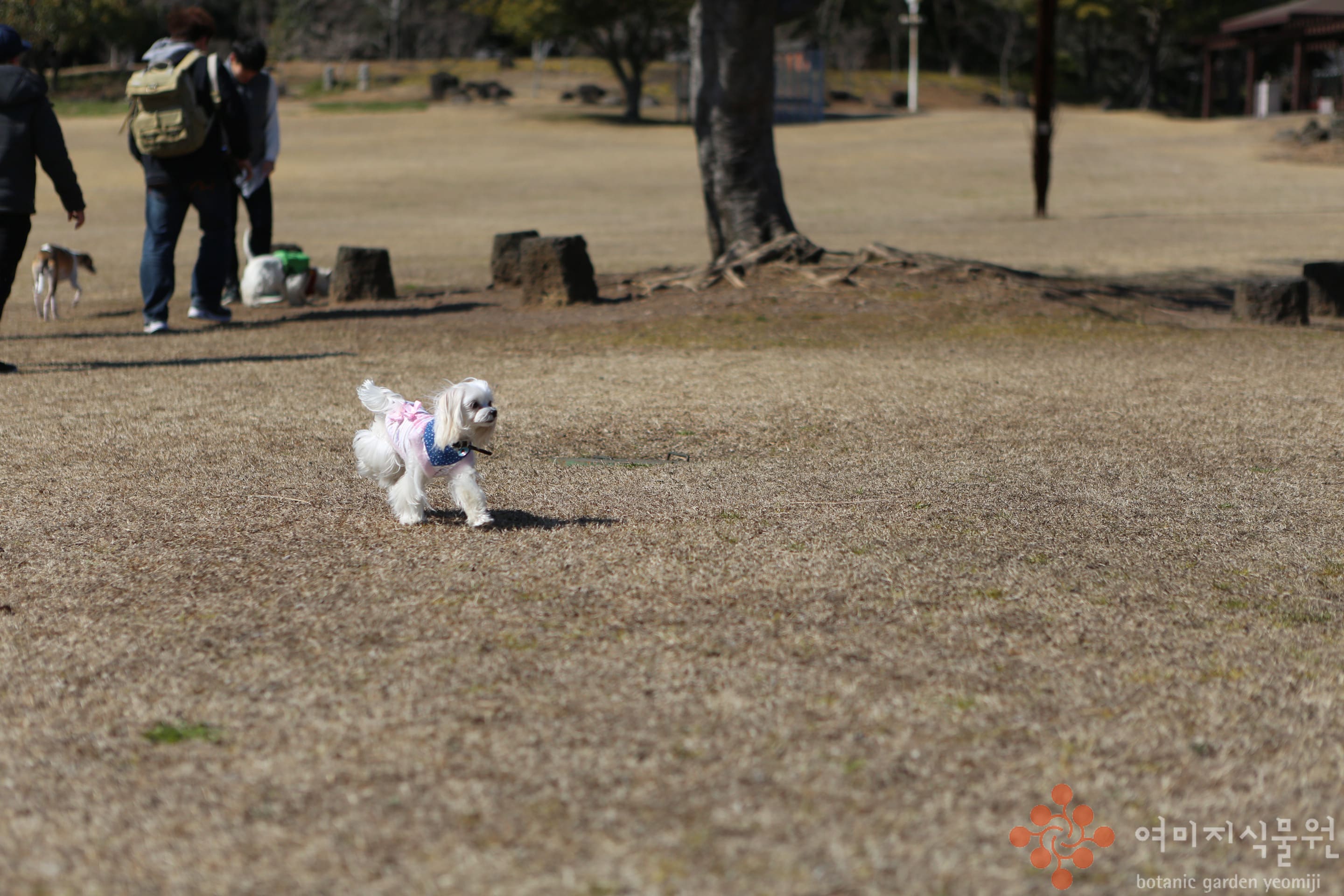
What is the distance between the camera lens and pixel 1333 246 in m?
17.1

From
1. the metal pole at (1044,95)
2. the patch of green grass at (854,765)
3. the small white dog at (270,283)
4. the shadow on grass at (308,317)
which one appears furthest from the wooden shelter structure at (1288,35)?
the patch of green grass at (854,765)

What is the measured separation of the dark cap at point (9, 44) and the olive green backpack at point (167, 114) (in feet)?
3.44

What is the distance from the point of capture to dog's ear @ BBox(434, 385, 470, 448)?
13.9 ft

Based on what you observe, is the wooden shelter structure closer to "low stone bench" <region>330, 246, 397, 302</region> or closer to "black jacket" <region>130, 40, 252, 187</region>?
"low stone bench" <region>330, 246, 397, 302</region>

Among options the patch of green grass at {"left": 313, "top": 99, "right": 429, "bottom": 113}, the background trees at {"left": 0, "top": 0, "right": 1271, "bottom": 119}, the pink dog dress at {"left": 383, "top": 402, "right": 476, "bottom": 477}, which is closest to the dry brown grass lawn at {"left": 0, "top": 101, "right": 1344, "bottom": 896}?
the pink dog dress at {"left": 383, "top": 402, "right": 476, "bottom": 477}

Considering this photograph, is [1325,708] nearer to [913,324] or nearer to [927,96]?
[913,324]

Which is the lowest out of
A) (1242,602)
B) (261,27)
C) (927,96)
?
(1242,602)

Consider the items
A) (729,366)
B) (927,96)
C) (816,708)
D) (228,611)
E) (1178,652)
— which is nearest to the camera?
(816,708)

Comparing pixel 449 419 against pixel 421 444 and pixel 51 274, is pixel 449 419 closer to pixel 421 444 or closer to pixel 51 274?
pixel 421 444

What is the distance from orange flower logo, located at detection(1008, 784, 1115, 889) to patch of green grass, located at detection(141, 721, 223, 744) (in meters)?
1.78

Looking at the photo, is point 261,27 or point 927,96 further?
point 261,27

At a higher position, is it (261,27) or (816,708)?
(261,27)

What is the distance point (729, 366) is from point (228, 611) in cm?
509

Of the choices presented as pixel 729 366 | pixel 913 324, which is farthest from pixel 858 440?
pixel 913 324
